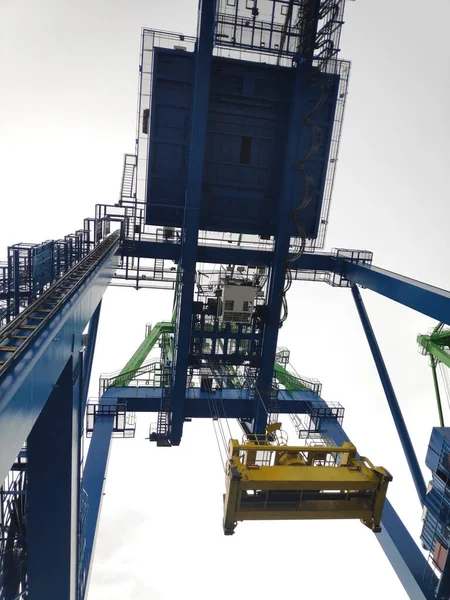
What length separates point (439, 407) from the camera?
49.2ft

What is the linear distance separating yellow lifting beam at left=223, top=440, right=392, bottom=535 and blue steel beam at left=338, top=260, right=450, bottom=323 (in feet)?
12.4

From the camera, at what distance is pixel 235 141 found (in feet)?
39.8

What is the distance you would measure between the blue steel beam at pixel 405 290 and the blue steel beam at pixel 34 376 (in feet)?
22.7

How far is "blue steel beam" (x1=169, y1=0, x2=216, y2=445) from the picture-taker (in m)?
10.2

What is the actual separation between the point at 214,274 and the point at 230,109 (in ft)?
17.6

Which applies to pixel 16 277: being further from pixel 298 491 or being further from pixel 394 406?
pixel 394 406

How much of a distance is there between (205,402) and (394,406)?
6.48 meters

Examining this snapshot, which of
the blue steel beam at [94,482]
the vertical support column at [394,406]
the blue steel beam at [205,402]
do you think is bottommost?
the blue steel beam at [94,482]

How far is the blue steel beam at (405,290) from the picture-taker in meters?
7.57

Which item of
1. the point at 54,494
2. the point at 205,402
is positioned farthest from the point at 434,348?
the point at 54,494

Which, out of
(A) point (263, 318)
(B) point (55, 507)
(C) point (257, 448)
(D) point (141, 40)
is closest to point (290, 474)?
(C) point (257, 448)

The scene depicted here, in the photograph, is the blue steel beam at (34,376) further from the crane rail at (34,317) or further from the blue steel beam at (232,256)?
the blue steel beam at (232,256)

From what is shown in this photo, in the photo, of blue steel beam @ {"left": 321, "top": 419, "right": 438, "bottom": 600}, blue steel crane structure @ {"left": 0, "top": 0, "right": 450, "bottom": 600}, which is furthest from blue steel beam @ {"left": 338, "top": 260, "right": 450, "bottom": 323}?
blue steel beam @ {"left": 321, "top": 419, "right": 438, "bottom": 600}

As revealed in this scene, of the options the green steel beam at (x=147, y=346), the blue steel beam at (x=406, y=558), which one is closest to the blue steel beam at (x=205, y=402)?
the green steel beam at (x=147, y=346)
